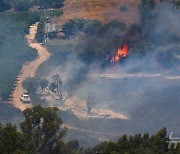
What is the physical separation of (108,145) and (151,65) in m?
26.3

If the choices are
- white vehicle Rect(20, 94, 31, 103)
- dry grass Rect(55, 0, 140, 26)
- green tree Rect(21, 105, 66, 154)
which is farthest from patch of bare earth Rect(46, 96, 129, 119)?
dry grass Rect(55, 0, 140, 26)

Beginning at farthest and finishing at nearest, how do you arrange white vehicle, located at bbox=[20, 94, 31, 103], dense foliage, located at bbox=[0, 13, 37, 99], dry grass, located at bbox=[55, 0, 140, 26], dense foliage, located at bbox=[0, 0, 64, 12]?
dense foliage, located at bbox=[0, 0, 64, 12]
dry grass, located at bbox=[55, 0, 140, 26]
dense foliage, located at bbox=[0, 13, 37, 99]
white vehicle, located at bbox=[20, 94, 31, 103]

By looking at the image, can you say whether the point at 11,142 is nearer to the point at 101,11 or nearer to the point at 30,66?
the point at 30,66

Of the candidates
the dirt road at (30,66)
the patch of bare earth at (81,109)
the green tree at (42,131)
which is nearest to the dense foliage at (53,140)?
the green tree at (42,131)

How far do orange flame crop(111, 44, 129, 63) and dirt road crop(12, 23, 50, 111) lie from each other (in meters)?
7.74

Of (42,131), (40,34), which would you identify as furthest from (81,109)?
(40,34)

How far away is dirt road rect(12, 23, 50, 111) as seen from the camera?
129 feet

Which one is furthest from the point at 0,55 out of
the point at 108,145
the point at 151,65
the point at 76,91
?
the point at 108,145

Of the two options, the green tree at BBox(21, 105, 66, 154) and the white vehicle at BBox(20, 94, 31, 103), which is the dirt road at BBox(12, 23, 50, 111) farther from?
the green tree at BBox(21, 105, 66, 154)

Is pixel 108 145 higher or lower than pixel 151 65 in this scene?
higher

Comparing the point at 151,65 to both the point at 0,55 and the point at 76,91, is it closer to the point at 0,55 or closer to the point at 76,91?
the point at 76,91

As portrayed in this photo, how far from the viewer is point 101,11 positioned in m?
55.9

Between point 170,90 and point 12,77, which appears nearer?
point 170,90

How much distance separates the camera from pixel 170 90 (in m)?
40.2
